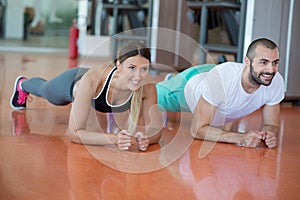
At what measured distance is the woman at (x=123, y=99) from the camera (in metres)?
1.91

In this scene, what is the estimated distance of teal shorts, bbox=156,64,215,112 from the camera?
Answer: 8.79 feet

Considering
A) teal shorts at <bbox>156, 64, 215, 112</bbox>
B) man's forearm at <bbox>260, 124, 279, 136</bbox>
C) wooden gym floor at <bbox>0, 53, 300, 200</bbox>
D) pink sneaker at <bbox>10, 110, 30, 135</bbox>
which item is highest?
teal shorts at <bbox>156, 64, 215, 112</bbox>

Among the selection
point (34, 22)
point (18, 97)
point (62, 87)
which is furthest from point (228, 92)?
point (34, 22)

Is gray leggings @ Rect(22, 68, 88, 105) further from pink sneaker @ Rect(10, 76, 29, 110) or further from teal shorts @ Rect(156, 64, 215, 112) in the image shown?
teal shorts @ Rect(156, 64, 215, 112)

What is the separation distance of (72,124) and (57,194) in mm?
679

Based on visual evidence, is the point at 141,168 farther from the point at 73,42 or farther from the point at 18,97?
the point at 73,42

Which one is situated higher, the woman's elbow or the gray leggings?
the gray leggings

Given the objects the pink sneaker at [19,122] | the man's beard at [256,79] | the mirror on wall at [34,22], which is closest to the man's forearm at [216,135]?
the man's beard at [256,79]

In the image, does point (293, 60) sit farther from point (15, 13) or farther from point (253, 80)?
point (15, 13)

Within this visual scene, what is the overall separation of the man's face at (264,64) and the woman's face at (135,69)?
550 mm

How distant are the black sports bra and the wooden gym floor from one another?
179 mm

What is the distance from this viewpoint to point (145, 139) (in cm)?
218

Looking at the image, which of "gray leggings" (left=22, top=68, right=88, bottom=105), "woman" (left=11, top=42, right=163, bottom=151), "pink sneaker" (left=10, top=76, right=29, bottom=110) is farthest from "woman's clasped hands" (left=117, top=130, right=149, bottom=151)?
"pink sneaker" (left=10, top=76, right=29, bottom=110)

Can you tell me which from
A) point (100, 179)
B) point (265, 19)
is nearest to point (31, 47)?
point (265, 19)
